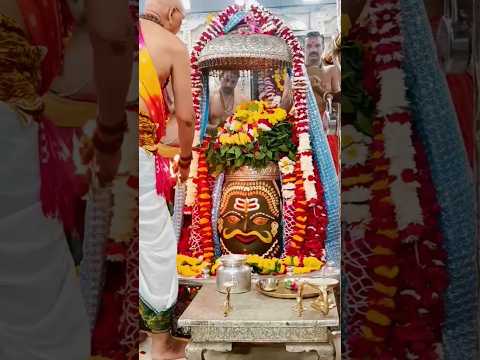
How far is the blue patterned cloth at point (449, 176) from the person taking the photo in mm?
1267

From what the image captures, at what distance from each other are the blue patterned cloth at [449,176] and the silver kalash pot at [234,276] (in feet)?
7.41

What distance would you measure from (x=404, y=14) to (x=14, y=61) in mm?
1059

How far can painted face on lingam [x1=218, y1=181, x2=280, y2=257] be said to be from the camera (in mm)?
4203

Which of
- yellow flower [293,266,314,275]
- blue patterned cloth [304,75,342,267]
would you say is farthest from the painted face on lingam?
blue patterned cloth [304,75,342,267]

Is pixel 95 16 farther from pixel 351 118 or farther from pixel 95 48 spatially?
pixel 351 118

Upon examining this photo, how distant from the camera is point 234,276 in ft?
11.4

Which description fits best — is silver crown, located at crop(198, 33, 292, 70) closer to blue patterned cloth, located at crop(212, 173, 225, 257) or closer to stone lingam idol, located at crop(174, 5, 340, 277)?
stone lingam idol, located at crop(174, 5, 340, 277)

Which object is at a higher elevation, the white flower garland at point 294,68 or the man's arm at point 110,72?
the white flower garland at point 294,68

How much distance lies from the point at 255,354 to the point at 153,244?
102 centimetres

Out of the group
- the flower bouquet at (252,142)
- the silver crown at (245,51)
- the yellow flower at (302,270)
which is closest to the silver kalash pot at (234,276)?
the yellow flower at (302,270)

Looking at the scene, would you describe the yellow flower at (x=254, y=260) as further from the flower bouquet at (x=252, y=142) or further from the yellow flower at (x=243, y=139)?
the yellow flower at (x=243, y=139)

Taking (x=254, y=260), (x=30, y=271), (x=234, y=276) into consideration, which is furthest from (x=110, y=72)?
(x=254, y=260)

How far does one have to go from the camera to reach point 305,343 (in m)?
2.95

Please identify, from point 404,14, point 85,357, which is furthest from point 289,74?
point 85,357
